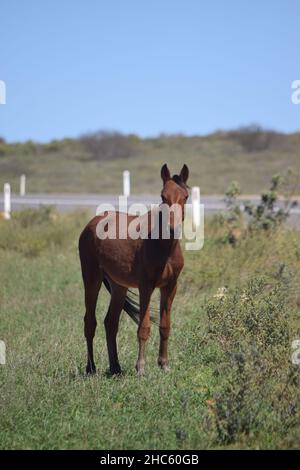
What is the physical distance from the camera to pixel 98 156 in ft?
221

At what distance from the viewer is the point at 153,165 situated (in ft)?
171

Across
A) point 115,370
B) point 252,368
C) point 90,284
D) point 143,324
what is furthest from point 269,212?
point 252,368

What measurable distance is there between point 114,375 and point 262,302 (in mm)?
2160

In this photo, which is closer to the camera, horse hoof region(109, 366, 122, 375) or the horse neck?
the horse neck

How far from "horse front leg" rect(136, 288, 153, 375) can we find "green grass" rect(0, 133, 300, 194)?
24512mm

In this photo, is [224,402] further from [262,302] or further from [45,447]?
[262,302]

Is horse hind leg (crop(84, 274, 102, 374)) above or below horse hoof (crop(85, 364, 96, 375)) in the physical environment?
above

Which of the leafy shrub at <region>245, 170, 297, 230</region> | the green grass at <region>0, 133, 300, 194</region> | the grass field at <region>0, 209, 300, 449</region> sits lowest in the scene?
the grass field at <region>0, 209, 300, 449</region>

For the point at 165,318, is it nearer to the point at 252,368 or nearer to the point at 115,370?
the point at 115,370

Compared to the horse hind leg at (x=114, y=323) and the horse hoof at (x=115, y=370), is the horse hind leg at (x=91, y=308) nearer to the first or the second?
the horse hind leg at (x=114, y=323)

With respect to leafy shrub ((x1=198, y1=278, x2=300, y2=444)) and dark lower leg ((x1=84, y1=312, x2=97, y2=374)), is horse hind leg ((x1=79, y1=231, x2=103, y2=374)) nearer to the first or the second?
dark lower leg ((x1=84, y1=312, x2=97, y2=374))

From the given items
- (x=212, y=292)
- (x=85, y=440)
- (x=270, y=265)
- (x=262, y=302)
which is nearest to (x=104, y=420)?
(x=85, y=440)

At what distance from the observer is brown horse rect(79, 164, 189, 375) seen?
7.25 m

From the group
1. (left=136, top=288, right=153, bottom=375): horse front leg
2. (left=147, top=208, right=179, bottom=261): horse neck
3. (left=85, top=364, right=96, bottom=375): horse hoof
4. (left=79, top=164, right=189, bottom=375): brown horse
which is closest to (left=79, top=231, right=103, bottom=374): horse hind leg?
(left=79, top=164, right=189, bottom=375): brown horse
